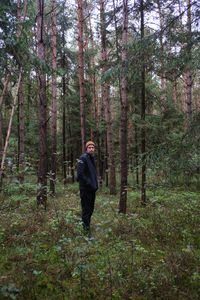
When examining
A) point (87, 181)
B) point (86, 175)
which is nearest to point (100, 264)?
point (87, 181)

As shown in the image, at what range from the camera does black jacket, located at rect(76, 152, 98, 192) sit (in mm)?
4766

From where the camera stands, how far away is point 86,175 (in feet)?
15.9

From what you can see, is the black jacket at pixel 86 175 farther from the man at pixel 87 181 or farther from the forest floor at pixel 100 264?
the forest floor at pixel 100 264

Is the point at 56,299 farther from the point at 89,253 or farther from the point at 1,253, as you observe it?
the point at 1,253

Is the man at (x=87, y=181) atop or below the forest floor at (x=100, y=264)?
atop

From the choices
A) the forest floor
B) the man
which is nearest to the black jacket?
the man

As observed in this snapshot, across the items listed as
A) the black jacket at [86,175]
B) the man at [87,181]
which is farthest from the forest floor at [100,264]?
the black jacket at [86,175]

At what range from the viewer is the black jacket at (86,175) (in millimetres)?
4766

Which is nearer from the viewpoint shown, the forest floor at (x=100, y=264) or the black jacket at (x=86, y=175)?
the forest floor at (x=100, y=264)

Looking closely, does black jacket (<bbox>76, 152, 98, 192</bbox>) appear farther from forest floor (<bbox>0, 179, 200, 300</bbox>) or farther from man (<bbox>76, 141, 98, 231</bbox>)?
forest floor (<bbox>0, 179, 200, 300</bbox>)

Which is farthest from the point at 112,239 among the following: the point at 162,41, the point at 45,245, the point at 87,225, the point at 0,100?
the point at 162,41

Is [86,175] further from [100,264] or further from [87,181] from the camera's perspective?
[100,264]

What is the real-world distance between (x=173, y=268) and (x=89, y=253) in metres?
1.64

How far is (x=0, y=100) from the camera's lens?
131 inches
